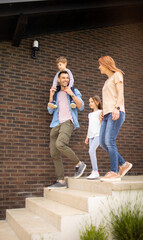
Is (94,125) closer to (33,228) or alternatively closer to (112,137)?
(112,137)

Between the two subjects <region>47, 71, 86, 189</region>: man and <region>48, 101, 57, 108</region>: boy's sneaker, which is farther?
<region>48, 101, 57, 108</region>: boy's sneaker

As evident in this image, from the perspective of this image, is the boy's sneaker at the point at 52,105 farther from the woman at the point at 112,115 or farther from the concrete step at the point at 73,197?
the concrete step at the point at 73,197

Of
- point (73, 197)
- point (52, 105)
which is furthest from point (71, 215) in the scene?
point (52, 105)

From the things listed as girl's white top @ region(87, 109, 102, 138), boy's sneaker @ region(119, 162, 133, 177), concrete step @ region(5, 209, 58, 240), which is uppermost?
girl's white top @ region(87, 109, 102, 138)

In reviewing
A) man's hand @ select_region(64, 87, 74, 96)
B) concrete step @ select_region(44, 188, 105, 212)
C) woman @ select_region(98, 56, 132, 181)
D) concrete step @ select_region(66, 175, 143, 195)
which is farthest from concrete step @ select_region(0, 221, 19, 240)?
man's hand @ select_region(64, 87, 74, 96)

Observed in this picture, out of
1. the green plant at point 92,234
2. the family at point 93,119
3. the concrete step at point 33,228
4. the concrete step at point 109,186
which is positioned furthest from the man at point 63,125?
the green plant at point 92,234

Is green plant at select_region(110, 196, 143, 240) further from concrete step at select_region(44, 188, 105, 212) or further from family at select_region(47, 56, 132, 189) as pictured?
family at select_region(47, 56, 132, 189)

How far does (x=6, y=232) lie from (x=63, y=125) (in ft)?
5.51

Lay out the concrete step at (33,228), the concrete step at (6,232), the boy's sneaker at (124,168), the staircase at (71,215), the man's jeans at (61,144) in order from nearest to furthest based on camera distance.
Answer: the concrete step at (33,228)
the staircase at (71,215)
the concrete step at (6,232)
the boy's sneaker at (124,168)
the man's jeans at (61,144)

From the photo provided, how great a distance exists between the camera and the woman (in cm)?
309

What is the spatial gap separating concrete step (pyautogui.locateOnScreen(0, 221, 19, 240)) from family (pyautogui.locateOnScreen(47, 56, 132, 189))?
0.83 metres

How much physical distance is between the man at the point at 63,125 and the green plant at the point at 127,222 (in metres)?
1.34

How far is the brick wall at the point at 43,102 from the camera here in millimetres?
4434

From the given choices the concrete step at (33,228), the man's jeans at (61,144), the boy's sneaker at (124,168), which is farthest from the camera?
the man's jeans at (61,144)
